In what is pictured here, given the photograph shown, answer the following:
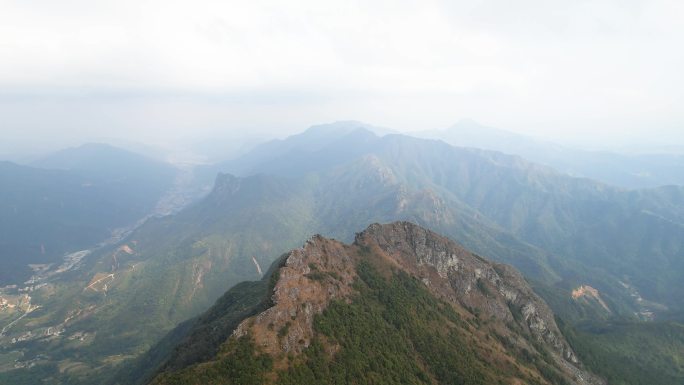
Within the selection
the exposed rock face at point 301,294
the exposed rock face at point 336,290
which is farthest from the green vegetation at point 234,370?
the exposed rock face at point 301,294

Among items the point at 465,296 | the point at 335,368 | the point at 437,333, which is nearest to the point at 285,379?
the point at 335,368

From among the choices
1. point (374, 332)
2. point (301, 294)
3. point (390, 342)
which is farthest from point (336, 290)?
point (390, 342)

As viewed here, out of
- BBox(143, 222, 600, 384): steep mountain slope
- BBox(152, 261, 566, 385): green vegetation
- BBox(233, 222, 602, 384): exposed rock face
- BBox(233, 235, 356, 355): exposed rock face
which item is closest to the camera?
BBox(152, 261, 566, 385): green vegetation

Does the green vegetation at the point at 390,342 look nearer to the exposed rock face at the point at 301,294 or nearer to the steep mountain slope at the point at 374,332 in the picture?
the steep mountain slope at the point at 374,332

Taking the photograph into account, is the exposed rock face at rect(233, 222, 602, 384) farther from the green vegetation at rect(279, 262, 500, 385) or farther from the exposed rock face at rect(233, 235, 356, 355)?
the green vegetation at rect(279, 262, 500, 385)

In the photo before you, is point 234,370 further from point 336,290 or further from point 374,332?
point 374,332

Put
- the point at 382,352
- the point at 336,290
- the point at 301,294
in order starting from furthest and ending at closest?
1. the point at 336,290
2. the point at 382,352
3. the point at 301,294

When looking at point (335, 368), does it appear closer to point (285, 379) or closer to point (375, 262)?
point (285, 379)

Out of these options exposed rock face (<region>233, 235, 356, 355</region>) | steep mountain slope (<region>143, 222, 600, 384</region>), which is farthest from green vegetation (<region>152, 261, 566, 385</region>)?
exposed rock face (<region>233, 235, 356, 355</region>)

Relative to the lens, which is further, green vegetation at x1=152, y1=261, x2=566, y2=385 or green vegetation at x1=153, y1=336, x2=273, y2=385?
green vegetation at x1=152, y1=261, x2=566, y2=385
